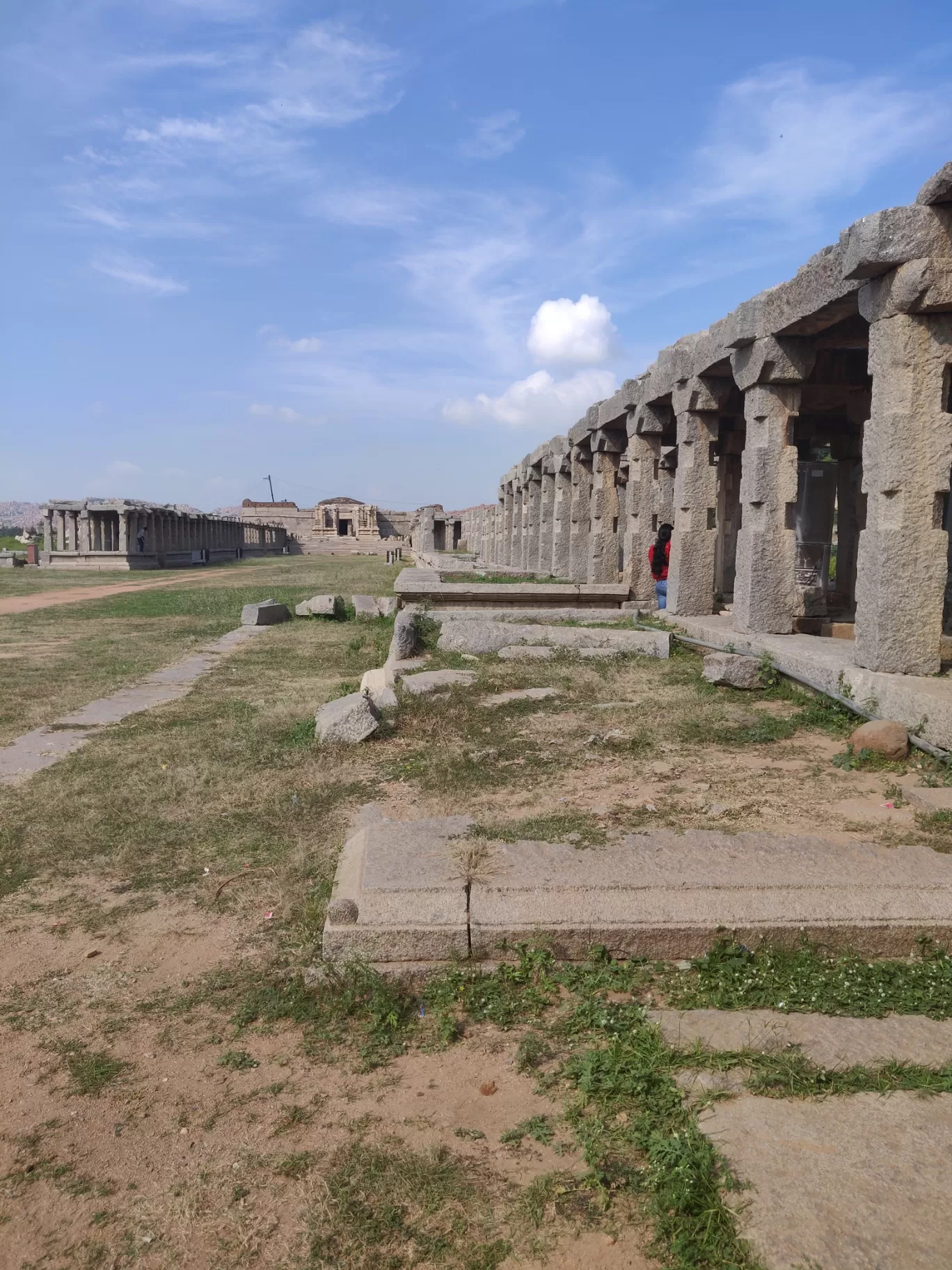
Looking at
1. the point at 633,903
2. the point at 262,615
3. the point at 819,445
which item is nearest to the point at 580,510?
the point at 819,445

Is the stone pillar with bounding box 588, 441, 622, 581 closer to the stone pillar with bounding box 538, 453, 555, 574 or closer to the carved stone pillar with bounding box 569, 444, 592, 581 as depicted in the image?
the carved stone pillar with bounding box 569, 444, 592, 581

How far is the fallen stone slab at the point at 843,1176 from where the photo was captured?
193cm

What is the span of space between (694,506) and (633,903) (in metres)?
9.04

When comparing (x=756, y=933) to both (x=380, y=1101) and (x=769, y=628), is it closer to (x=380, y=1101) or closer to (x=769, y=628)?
(x=380, y=1101)

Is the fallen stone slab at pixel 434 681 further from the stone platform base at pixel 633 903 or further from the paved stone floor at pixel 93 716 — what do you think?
the stone platform base at pixel 633 903

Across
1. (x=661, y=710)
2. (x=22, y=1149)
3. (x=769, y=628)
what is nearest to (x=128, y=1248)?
(x=22, y=1149)

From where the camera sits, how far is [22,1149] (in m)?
2.49

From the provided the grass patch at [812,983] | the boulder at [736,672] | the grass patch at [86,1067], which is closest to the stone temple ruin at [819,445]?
the boulder at [736,672]

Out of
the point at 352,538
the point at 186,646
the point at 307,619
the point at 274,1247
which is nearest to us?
the point at 274,1247

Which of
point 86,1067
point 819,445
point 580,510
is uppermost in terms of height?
point 819,445

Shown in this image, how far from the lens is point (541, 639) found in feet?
31.4

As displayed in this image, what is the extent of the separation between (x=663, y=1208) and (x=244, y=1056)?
1.42m

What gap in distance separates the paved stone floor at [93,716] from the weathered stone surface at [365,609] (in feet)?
12.9

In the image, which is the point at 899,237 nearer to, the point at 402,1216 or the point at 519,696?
the point at 519,696
